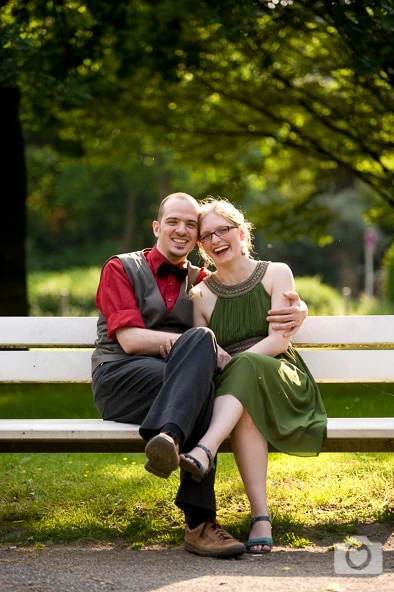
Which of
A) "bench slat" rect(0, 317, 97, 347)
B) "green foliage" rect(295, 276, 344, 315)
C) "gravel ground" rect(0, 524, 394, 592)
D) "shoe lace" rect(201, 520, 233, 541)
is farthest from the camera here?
"green foliage" rect(295, 276, 344, 315)

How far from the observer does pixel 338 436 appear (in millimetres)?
4180

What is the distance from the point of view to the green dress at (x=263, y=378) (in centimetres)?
410

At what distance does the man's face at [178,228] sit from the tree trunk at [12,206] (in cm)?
554

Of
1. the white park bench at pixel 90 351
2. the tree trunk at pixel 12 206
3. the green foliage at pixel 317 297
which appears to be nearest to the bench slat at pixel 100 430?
the white park bench at pixel 90 351

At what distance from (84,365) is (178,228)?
0.91 meters

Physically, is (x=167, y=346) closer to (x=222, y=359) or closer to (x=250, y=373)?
(x=222, y=359)

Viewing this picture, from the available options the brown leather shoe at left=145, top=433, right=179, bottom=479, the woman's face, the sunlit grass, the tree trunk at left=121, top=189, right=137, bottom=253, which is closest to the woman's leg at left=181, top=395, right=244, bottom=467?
the brown leather shoe at left=145, top=433, right=179, bottom=479

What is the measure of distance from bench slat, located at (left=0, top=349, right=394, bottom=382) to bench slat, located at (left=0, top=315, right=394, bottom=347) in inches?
2.6

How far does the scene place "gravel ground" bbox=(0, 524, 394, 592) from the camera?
3619mm

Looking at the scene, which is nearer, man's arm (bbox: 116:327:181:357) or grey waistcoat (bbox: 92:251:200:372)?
man's arm (bbox: 116:327:181:357)

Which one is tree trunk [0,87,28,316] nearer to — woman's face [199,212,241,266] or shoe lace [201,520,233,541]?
woman's face [199,212,241,266]

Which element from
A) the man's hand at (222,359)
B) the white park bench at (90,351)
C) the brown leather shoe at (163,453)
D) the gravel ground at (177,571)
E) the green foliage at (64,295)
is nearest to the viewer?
the gravel ground at (177,571)

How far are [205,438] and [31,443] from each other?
96cm

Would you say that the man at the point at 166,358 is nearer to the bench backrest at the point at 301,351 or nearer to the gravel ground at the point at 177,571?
the gravel ground at the point at 177,571
